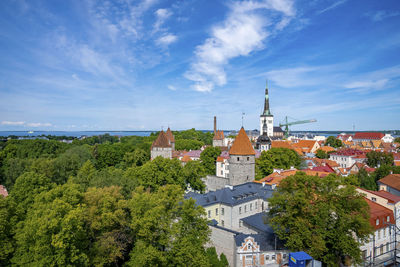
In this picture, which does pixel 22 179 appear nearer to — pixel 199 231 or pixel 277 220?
pixel 199 231

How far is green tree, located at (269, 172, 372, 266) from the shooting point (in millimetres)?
16391

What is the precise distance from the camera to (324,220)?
17062mm

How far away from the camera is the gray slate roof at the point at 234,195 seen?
82.0ft

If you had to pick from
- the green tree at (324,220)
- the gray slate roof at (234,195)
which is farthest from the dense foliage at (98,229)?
the gray slate roof at (234,195)

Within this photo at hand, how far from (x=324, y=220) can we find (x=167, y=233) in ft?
34.3

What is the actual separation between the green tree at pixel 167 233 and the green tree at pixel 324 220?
5.95 metres

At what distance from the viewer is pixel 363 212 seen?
17.0 metres

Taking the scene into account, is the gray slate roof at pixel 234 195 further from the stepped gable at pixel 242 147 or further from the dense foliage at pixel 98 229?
the stepped gable at pixel 242 147

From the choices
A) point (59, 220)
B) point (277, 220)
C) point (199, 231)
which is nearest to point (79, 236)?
point (59, 220)

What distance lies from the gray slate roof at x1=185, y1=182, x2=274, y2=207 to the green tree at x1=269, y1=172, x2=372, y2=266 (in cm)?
712

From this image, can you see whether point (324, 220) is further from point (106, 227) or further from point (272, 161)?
point (272, 161)

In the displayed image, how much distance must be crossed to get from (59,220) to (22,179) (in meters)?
11.2

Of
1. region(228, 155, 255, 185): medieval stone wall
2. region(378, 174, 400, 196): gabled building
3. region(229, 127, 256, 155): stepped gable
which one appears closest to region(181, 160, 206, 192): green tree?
region(228, 155, 255, 185): medieval stone wall

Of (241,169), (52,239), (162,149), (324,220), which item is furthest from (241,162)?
(52,239)
